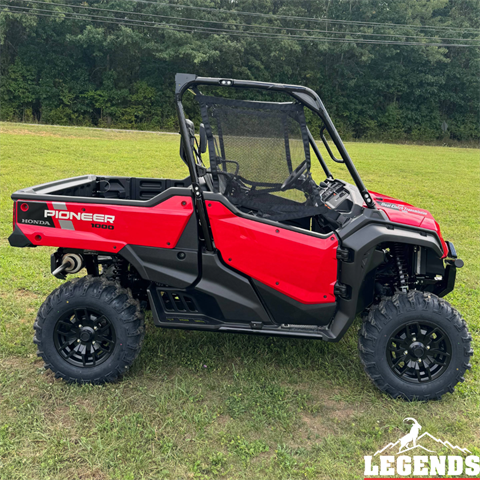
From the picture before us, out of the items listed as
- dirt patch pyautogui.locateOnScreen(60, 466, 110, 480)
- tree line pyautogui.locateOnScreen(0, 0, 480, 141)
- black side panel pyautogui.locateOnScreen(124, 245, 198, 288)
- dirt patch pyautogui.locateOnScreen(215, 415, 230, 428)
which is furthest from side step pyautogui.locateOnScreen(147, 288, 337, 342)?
tree line pyautogui.locateOnScreen(0, 0, 480, 141)

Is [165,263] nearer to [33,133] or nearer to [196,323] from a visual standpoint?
[196,323]

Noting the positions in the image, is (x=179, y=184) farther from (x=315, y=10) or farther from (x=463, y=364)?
(x=315, y=10)

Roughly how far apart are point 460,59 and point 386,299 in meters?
41.4

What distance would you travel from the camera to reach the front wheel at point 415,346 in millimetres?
3422

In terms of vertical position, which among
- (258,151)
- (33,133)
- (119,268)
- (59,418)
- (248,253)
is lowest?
(33,133)

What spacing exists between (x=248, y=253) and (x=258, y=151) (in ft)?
2.30

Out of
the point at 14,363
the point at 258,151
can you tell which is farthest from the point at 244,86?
the point at 14,363

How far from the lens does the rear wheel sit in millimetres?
3508

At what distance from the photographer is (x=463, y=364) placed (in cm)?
343

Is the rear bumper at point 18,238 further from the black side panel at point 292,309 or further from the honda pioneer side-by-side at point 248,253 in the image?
the black side panel at point 292,309

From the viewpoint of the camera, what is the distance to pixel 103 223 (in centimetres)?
340

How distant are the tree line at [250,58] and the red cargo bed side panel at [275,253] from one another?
28.8 metres

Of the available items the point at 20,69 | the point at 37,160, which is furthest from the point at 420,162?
the point at 20,69

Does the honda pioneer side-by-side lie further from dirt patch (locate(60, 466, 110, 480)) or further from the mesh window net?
dirt patch (locate(60, 466, 110, 480))
